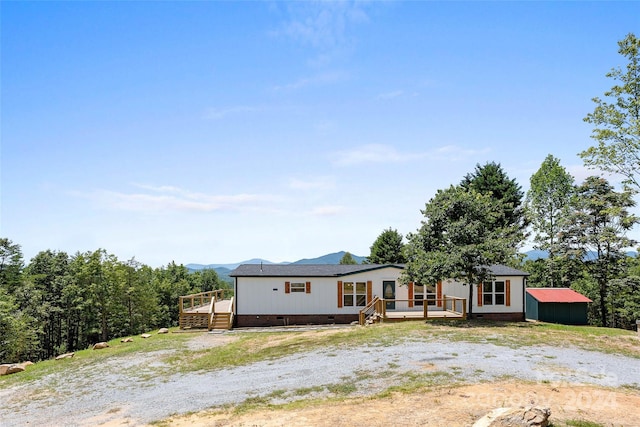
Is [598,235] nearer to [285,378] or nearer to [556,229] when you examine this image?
[556,229]

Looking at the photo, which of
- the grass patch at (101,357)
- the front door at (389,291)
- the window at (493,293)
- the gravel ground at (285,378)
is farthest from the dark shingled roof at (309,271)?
the gravel ground at (285,378)

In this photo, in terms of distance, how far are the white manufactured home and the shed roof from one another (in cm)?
184

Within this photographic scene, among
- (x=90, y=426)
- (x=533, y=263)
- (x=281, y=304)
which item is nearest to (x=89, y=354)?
(x=281, y=304)

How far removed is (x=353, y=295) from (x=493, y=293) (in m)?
8.48

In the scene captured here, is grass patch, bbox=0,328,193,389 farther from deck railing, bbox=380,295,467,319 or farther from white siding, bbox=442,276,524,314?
white siding, bbox=442,276,524,314

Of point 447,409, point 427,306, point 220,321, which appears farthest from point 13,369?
point 427,306

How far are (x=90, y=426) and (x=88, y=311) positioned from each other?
126 ft

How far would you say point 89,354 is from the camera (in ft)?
63.5

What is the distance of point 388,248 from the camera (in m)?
49.8

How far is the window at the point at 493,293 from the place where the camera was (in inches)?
998

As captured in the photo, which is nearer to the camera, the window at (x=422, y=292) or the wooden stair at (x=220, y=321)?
the wooden stair at (x=220, y=321)

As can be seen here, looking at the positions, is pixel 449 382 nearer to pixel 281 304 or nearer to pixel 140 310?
pixel 281 304

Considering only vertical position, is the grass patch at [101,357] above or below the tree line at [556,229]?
below

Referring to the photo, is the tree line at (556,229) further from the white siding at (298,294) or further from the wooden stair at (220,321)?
Answer: the wooden stair at (220,321)
